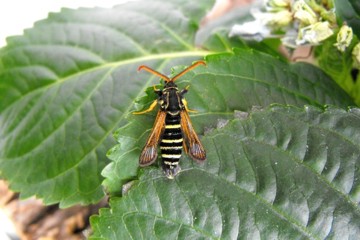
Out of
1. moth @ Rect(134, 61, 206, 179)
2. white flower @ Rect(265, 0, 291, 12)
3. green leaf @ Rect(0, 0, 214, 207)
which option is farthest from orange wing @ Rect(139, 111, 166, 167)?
white flower @ Rect(265, 0, 291, 12)

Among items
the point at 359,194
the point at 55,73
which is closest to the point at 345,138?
the point at 359,194

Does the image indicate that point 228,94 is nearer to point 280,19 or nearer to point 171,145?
point 171,145

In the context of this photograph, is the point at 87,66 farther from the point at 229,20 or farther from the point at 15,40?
the point at 229,20

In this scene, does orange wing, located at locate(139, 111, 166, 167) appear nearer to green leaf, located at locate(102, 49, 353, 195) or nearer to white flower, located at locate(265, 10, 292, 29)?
green leaf, located at locate(102, 49, 353, 195)

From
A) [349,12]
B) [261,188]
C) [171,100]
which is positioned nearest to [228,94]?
[171,100]

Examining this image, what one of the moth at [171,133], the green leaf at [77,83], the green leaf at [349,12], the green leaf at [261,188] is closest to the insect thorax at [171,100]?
the moth at [171,133]

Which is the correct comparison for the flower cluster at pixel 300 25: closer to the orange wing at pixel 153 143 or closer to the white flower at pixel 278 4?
the white flower at pixel 278 4
